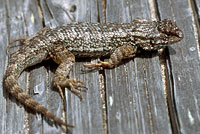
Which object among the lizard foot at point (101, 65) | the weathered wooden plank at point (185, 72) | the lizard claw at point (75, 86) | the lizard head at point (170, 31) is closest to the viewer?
the weathered wooden plank at point (185, 72)

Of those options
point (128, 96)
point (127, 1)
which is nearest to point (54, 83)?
point (128, 96)

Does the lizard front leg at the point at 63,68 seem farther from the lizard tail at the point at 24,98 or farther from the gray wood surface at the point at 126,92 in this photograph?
the lizard tail at the point at 24,98

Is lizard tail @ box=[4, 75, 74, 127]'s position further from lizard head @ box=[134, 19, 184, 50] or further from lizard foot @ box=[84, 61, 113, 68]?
lizard head @ box=[134, 19, 184, 50]

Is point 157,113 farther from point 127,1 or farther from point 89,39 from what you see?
point 127,1

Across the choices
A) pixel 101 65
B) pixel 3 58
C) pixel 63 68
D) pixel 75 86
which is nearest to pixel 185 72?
pixel 101 65

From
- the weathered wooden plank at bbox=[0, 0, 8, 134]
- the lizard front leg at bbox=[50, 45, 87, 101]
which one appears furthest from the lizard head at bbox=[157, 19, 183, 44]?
the weathered wooden plank at bbox=[0, 0, 8, 134]

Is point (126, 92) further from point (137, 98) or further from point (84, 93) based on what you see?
point (84, 93)

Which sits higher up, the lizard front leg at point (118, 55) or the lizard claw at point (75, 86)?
the lizard front leg at point (118, 55)

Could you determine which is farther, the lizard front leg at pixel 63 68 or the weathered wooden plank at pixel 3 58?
the lizard front leg at pixel 63 68

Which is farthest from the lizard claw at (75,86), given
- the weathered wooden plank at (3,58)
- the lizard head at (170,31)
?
the lizard head at (170,31)
